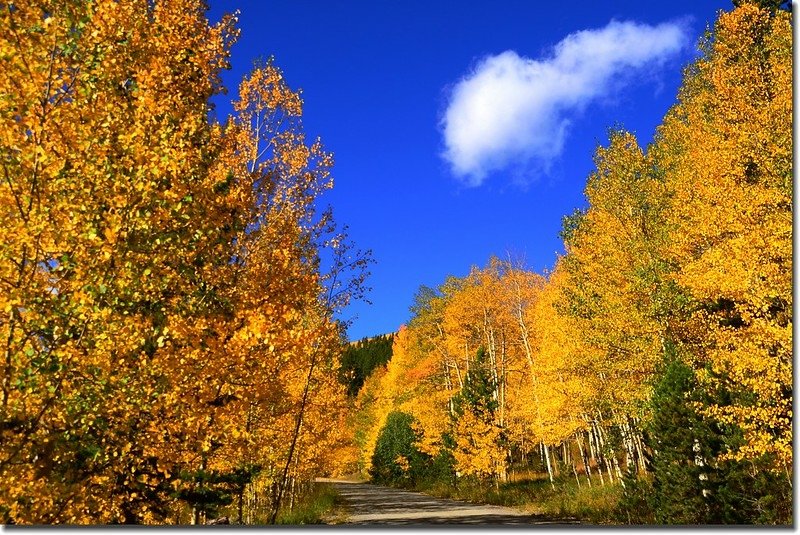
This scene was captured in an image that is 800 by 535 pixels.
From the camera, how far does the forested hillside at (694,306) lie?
9.24 meters

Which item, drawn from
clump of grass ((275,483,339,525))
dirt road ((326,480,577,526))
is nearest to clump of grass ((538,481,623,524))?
dirt road ((326,480,577,526))

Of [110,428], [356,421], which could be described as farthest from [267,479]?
[356,421]

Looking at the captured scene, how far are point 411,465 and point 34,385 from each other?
38914 millimetres

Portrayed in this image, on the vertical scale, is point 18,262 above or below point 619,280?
below

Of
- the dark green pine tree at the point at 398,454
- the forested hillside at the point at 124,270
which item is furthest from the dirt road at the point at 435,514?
the forested hillside at the point at 124,270

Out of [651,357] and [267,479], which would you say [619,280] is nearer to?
[651,357]

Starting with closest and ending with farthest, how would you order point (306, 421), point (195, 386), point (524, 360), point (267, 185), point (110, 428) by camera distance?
point (110, 428) → point (195, 386) → point (267, 185) → point (306, 421) → point (524, 360)

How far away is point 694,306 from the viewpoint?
13664 mm

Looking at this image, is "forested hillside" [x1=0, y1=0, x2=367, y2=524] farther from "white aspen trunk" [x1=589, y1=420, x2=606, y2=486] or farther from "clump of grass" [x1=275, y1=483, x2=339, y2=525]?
"white aspen trunk" [x1=589, y1=420, x2=606, y2=486]

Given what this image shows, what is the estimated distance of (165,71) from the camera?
6098 mm

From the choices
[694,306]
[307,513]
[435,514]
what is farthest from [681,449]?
[307,513]

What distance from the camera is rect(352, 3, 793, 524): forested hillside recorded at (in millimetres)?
9242

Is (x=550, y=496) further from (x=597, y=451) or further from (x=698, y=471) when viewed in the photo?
(x=698, y=471)

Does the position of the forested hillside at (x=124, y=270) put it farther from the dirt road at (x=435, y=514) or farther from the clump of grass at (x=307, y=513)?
the dirt road at (x=435, y=514)
